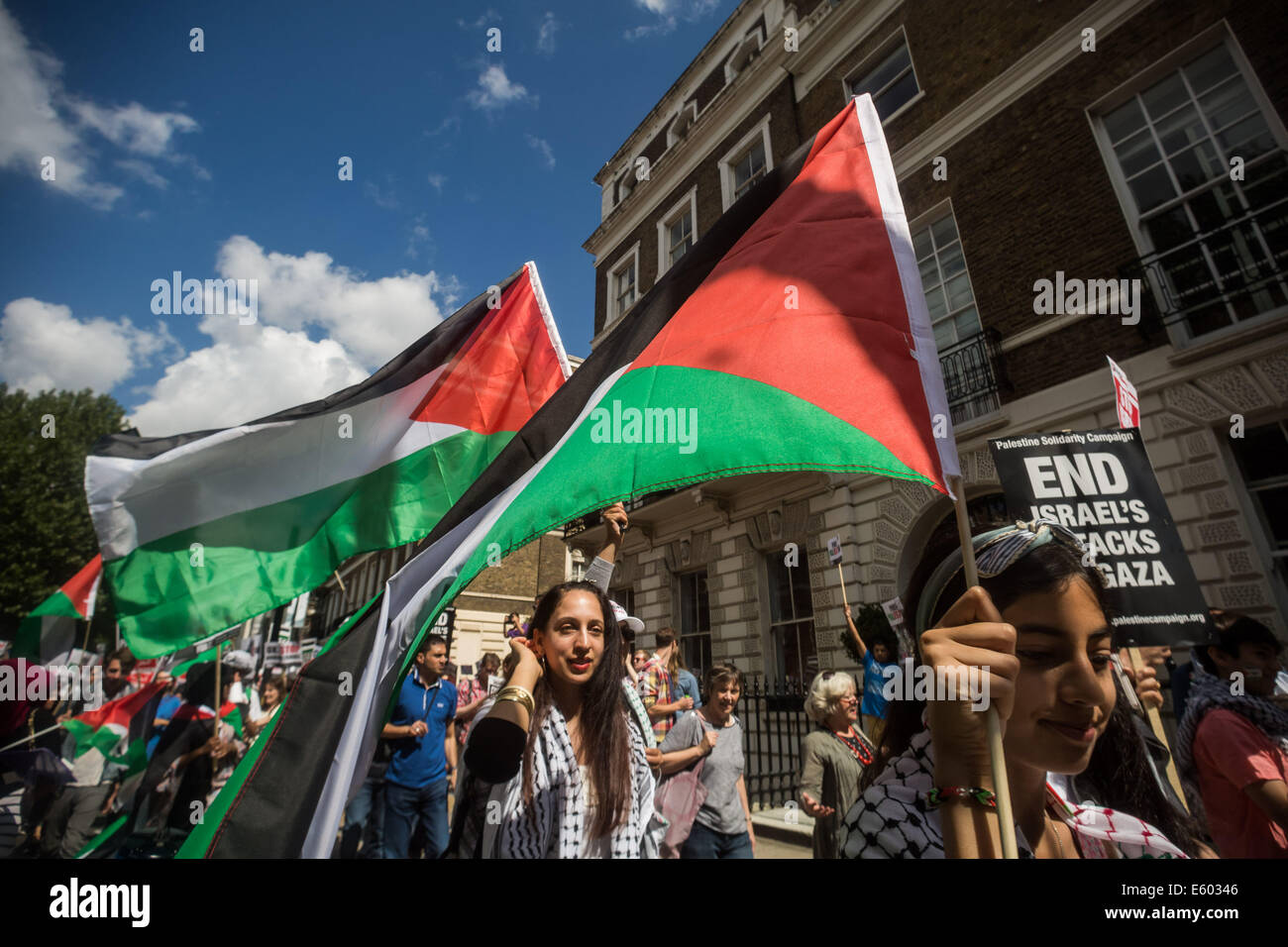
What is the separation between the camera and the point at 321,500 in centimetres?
380

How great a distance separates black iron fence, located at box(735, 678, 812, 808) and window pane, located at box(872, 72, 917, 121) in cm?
1047

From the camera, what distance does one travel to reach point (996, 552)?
143 centimetres

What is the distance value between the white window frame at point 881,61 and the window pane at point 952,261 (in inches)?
111

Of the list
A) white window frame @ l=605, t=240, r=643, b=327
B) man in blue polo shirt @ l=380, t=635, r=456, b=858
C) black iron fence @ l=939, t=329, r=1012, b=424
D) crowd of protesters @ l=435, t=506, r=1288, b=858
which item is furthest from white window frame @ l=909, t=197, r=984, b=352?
white window frame @ l=605, t=240, r=643, b=327

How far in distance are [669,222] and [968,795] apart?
17.7 metres

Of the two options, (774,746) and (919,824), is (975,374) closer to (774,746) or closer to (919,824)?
(774,746)

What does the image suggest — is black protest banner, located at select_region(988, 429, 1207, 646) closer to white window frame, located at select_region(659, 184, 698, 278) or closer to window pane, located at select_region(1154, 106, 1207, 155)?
window pane, located at select_region(1154, 106, 1207, 155)

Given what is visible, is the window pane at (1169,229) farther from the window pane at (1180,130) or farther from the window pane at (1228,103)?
the window pane at (1228,103)

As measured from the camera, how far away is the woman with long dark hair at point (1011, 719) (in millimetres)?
1057

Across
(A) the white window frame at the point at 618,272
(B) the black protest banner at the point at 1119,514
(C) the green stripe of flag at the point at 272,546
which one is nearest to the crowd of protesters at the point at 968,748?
(B) the black protest banner at the point at 1119,514

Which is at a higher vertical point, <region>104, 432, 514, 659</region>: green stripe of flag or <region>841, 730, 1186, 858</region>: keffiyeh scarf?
<region>104, 432, 514, 659</region>: green stripe of flag

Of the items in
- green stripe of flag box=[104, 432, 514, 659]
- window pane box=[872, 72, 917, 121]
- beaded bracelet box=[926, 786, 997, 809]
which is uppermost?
window pane box=[872, 72, 917, 121]

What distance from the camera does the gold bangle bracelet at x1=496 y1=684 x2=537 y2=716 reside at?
1.80m
